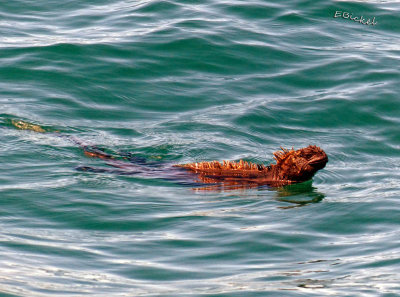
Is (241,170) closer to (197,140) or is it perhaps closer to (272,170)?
(272,170)

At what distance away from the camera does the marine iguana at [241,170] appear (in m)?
8.88

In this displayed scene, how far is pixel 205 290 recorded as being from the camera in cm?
607

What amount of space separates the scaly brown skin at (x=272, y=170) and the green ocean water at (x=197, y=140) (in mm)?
179

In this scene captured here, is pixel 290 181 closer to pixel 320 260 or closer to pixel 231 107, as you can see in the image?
pixel 320 260

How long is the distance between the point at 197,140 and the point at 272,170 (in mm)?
2166

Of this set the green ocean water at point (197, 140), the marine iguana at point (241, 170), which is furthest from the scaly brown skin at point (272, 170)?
the green ocean water at point (197, 140)

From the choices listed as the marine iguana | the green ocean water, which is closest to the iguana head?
the marine iguana

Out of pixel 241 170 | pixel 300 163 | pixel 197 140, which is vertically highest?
pixel 300 163

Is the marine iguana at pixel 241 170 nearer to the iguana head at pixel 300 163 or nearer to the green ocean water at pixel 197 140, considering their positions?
the iguana head at pixel 300 163

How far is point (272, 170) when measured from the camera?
30.1 ft

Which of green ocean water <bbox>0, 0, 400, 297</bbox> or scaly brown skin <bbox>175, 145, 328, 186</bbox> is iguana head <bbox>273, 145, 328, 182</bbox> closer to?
scaly brown skin <bbox>175, 145, 328, 186</bbox>

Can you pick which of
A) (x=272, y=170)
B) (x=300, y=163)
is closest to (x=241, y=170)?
(x=272, y=170)

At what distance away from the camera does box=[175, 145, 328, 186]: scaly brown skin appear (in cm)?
887

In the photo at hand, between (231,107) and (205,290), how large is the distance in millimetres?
6675
